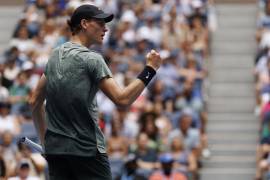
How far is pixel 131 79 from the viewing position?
16672 mm

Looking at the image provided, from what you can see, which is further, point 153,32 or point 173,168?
point 153,32

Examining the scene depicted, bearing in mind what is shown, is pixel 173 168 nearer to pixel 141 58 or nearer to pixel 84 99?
pixel 141 58

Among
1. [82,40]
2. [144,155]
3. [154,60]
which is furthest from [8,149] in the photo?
[154,60]

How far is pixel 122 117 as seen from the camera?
52.6 ft

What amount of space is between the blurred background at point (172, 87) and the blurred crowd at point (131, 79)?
20mm

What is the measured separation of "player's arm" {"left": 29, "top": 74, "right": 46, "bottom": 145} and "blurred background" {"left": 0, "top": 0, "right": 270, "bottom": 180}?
5.83 m

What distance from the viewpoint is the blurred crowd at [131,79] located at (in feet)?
48.1

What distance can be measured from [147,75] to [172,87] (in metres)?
10.5

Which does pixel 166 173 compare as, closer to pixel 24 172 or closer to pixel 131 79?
pixel 24 172

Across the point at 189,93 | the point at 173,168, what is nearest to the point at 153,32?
the point at 189,93

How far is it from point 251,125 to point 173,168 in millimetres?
3464

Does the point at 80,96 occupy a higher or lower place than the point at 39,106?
higher

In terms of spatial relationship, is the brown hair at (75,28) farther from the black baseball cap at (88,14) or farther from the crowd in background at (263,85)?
the crowd in background at (263,85)

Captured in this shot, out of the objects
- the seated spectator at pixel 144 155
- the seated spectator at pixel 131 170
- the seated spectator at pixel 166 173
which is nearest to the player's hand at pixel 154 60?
the seated spectator at pixel 131 170
